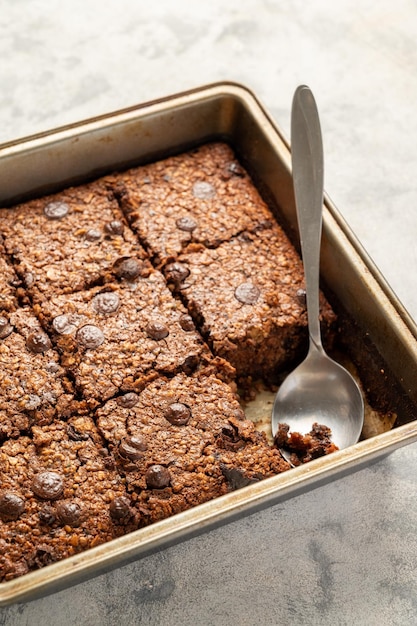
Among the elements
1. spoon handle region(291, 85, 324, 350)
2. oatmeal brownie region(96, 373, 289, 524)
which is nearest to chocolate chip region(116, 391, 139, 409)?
oatmeal brownie region(96, 373, 289, 524)

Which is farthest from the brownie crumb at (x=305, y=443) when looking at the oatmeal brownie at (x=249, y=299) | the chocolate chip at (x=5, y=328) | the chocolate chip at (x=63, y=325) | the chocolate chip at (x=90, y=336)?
the chocolate chip at (x=5, y=328)

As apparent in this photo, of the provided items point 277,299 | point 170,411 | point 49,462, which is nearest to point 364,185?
point 277,299

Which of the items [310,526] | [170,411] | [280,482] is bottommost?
[310,526]

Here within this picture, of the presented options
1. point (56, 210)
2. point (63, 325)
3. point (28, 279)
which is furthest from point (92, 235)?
point (63, 325)

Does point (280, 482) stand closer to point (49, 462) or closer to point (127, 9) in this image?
point (49, 462)

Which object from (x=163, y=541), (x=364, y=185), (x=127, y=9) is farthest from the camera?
(x=127, y=9)

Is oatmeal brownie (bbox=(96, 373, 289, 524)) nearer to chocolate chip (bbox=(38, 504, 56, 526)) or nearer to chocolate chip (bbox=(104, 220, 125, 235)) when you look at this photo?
chocolate chip (bbox=(38, 504, 56, 526))

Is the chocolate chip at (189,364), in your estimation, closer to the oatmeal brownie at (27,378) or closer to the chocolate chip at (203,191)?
the oatmeal brownie at (27,378)

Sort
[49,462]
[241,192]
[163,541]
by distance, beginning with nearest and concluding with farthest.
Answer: [163,541], [49,462], [241,192]
